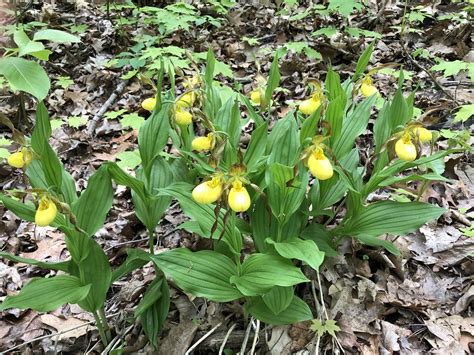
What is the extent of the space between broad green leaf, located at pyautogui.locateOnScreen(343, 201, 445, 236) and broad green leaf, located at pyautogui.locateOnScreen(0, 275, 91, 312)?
3.66ft

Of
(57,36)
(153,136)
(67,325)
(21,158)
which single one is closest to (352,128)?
(153,136)

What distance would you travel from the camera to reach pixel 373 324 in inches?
71.4

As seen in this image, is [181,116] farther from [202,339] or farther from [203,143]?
[202,339]

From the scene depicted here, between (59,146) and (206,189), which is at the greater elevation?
(206,189)

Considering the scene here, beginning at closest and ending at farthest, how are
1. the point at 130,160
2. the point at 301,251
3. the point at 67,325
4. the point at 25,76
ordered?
1. the point at 25,76
2. the point at 301,251
3. the point at 67,325
4. the point at 130,160

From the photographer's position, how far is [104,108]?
152 inches

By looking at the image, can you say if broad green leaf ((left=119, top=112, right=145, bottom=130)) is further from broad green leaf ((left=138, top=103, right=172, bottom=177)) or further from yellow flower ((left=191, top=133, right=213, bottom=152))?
yellow flower ((left=191, top=133, right=213, bottom=152))

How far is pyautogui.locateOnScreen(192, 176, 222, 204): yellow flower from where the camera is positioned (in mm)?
1390

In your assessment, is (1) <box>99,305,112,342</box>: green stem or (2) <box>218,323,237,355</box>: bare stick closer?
(2) <box>218,323,237,355</box>: bare stick

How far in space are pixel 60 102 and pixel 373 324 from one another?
348 cm

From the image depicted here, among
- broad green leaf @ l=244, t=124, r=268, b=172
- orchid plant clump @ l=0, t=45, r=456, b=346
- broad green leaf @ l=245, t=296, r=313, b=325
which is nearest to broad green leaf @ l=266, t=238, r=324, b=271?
orchid plant clump @ l=0, t=45, r=456, b=346

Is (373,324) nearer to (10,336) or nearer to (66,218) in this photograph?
(66,218)

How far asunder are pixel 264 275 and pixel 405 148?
0.69 metres

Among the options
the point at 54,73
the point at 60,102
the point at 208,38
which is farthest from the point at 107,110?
the point at 208,38
